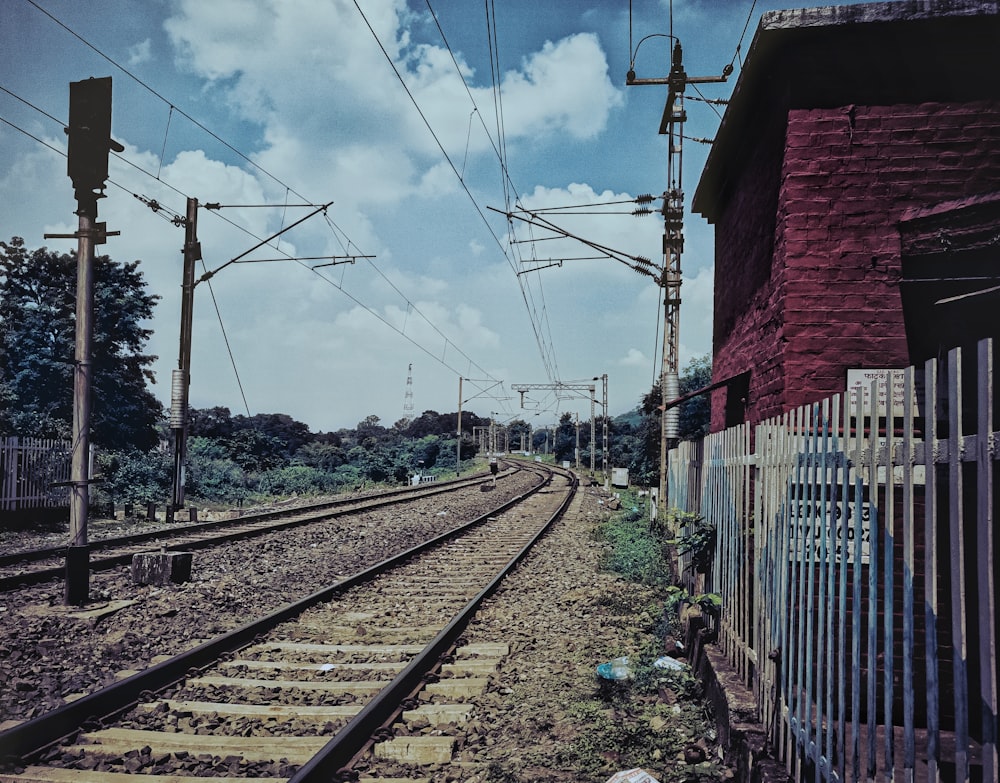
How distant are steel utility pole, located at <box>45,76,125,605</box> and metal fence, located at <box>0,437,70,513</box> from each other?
7.47m

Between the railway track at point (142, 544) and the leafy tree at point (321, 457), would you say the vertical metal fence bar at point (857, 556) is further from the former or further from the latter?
the leafy tree at point (321, 457)

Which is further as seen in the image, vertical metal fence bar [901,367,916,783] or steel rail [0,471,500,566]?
steel rail [0,471,500,566]

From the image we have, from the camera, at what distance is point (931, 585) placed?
236cm

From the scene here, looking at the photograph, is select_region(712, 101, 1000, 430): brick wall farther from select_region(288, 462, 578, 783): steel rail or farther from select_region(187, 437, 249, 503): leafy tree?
select_region(187, 437, 249, 503): leafy tree

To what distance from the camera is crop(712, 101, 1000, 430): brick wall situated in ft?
19.8

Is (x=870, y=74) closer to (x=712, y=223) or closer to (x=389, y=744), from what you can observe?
(x=712, y=223)

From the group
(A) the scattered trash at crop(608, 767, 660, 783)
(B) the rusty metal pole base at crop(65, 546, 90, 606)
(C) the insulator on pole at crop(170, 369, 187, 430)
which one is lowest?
(A) the scattered trash at crop(608, 767, 660, 783)

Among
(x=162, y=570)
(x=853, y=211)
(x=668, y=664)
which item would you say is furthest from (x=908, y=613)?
(x=162, y=570)

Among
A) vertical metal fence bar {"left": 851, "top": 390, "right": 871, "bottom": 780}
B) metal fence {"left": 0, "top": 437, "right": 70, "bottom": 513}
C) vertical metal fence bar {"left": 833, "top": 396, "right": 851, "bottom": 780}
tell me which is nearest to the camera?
vertical metal fence bar {"left": 851, "top": 390, "right": 871, "bottom": 780}

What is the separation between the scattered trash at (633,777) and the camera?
3.89 metres

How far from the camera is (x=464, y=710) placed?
519 centimetres

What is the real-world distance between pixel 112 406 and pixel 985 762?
113 ft

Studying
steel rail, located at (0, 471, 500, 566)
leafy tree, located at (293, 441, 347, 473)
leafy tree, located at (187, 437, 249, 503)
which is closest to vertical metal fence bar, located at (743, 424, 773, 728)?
steel rail, located at (0, 471, 500, 566)

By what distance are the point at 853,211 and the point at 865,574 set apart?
3152 mm
